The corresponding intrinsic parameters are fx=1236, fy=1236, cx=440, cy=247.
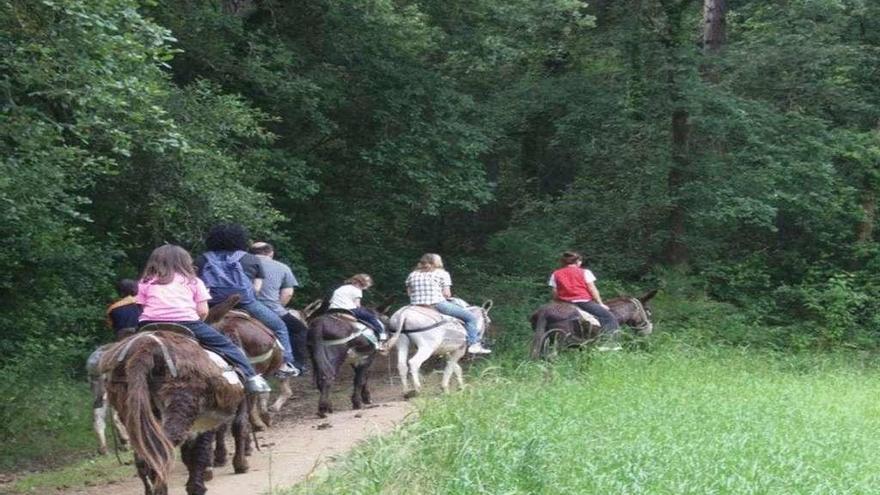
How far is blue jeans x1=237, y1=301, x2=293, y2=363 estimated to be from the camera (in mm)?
13997

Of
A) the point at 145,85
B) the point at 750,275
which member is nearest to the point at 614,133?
the point at 750,275

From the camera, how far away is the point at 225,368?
34.1ft

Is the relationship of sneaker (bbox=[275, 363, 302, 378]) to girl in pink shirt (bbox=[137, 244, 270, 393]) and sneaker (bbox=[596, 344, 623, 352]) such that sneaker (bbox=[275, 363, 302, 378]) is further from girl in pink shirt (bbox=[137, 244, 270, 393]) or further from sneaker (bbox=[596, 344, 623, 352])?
sneaker (bbox=[596, 344, 623, 352])

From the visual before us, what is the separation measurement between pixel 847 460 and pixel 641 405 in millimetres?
2929

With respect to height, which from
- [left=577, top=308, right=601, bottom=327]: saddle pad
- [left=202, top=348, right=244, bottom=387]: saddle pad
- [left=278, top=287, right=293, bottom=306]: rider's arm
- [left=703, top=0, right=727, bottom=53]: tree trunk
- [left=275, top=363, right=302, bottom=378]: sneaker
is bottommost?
[left=275, top=363, right=302, bottom=378]: sneaker

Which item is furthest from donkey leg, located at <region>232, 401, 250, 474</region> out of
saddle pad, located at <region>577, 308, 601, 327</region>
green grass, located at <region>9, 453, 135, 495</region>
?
saddle pad, located at <region>577, 308, 601, 327</region>

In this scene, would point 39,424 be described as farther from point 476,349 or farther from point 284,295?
point 476,349

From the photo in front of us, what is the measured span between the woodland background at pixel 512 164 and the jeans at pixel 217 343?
664cm

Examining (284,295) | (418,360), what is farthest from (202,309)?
(418,360)

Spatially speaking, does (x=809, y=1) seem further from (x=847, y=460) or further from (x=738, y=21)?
(x=847, y=460)

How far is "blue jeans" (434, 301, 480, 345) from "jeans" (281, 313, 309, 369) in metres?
2.48

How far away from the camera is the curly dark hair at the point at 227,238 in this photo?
12.8 m

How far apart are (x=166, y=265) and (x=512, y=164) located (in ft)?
76.9

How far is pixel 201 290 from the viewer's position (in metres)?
10.4
